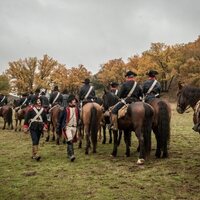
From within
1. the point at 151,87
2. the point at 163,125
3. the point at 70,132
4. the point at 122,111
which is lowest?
the point at 70,132

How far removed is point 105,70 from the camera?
87125mm

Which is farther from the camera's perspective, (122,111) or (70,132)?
(70,132)

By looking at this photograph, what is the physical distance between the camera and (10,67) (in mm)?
82812

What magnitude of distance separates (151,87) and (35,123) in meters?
4.35

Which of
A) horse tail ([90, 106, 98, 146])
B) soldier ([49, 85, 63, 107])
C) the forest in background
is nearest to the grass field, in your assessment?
horse tail ([90, 106, 98, 146])

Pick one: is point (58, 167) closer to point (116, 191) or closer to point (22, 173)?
point (22, 173)

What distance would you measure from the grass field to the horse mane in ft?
6.53

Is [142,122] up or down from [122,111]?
down

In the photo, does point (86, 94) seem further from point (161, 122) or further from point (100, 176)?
point (100, 176)

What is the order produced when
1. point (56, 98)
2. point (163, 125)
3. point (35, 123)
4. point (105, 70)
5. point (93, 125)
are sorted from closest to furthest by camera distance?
point (163, 125), point (35, 123), point (93, 125), point (56, 98), point (105, 70)

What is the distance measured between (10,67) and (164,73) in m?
35.2

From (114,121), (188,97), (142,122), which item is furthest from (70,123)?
(188,97)

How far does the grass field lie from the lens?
27.8 ft

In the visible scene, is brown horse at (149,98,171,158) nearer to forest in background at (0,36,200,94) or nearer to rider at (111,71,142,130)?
rider at (111,71,142,130)
